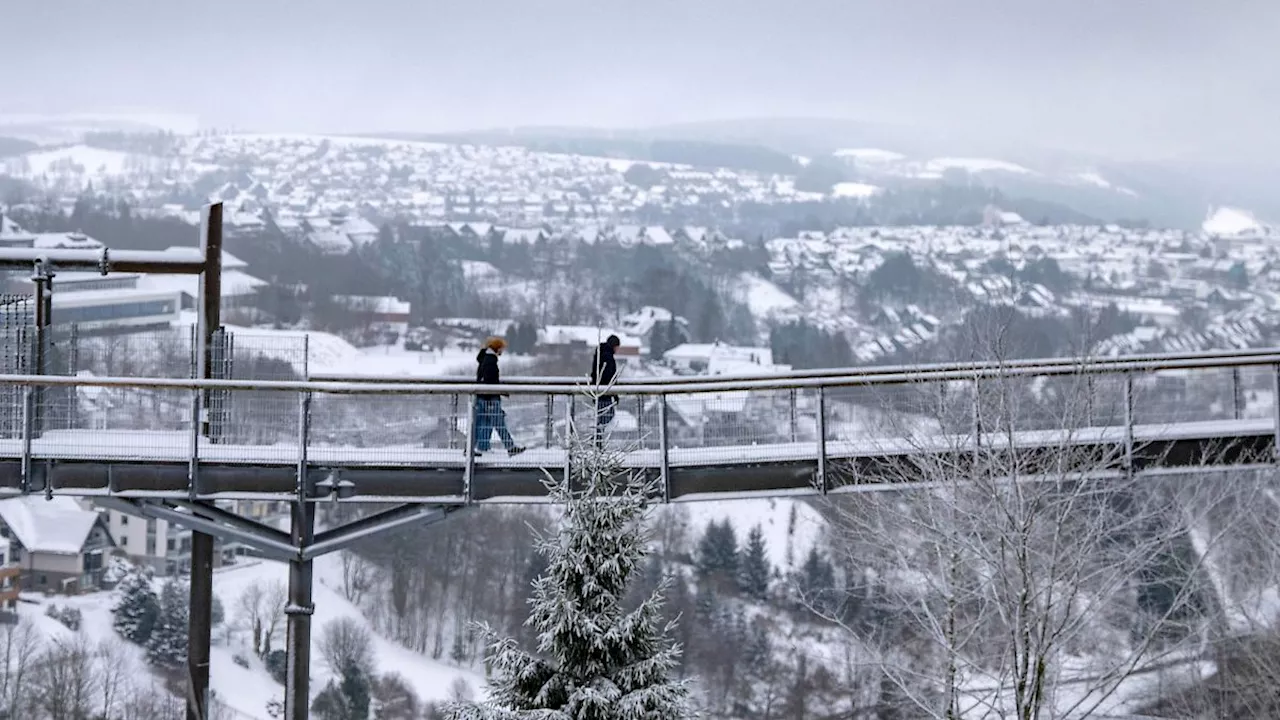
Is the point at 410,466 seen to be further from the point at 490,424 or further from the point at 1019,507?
the point at 1019,507

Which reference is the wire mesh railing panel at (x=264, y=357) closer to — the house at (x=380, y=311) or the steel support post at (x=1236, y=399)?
the steel support post at (x=1236, y=399)

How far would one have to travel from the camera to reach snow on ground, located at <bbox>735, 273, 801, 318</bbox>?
145500 millimetres

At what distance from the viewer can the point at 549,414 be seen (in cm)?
1457

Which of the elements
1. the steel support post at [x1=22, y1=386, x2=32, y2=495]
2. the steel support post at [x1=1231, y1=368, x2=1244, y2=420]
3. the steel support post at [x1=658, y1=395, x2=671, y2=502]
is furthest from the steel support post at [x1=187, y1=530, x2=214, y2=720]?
the steel support post at [x1=1231, y1=368, x2=1244, y2=420]

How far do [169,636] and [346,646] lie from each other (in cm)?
873

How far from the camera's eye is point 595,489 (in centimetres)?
1079

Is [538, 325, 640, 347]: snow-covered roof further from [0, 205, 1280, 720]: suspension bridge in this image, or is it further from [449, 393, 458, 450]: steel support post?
[449, 393, 458, 450]: steel support post

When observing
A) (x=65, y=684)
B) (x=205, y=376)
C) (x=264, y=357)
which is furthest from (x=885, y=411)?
(x=65, y=684)

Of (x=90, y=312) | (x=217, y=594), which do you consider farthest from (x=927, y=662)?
(x=217, y=594)

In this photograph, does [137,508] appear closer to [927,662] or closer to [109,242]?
[927,662]

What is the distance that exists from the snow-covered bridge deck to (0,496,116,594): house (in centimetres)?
6766

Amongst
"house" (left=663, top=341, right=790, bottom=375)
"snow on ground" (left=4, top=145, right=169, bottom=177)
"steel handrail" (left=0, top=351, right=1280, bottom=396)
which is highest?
"snow on ground" (left=4, top=145, right=169, bottom=177)

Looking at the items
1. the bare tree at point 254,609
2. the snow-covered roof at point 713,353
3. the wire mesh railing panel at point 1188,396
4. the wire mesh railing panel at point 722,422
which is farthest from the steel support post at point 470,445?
the snow-covered roof at point 713,353

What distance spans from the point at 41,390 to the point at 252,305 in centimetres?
11734
